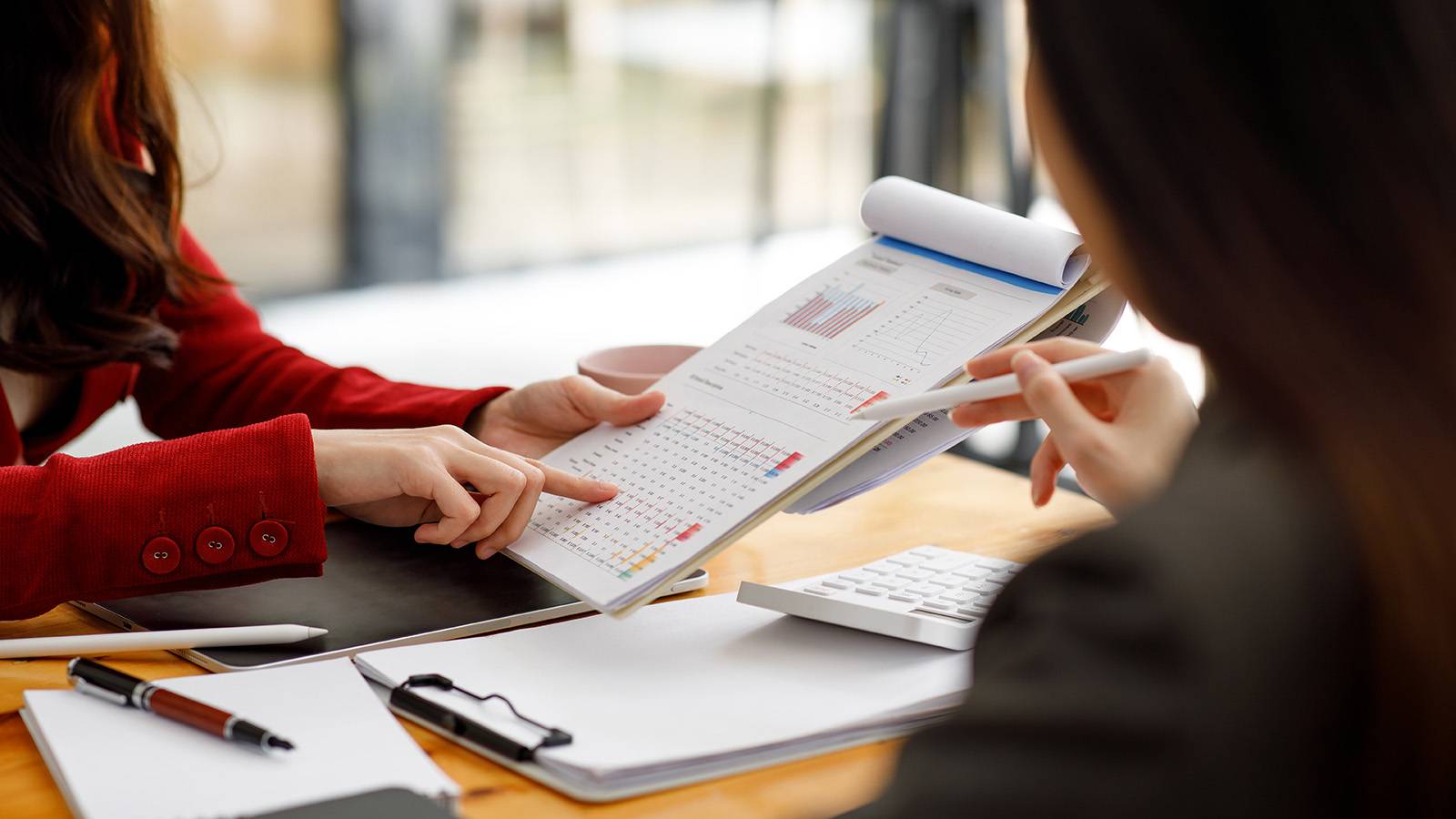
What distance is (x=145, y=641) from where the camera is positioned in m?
0.78

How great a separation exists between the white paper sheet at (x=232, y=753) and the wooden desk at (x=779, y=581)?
0.7 inches

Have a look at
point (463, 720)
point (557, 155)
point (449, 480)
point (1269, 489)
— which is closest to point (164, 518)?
point (449, 480)

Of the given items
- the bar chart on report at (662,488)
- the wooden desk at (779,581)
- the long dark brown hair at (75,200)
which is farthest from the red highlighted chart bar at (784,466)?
the long dark brown hair at (75,200)

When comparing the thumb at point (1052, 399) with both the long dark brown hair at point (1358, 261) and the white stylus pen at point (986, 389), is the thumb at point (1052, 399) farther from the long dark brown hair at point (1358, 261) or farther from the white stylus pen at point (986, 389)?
the long dark brown hair at point (1358, 261)

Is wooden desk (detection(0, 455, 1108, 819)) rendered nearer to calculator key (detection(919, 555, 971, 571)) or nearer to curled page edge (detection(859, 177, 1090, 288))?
calculator key (detection(919, 555, 971, 571))

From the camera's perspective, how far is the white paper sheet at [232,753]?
613 mm

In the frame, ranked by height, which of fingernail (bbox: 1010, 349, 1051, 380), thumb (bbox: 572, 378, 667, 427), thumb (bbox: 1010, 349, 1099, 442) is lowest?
thumb (bbox: 572, 378, 667, 427)

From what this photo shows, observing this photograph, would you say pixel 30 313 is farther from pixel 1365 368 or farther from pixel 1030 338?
pixel 1365 368

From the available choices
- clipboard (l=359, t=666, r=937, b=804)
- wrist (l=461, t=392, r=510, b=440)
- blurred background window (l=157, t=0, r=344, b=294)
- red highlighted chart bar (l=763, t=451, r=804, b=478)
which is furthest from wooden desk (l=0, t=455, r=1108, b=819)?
blurred background window (l=157, t=0, r=344, b=294)

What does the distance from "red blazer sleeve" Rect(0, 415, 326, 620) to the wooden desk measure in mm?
50

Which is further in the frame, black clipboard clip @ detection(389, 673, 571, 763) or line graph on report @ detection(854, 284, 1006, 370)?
line graph on report @ detection(854, 284, 1006, 370)

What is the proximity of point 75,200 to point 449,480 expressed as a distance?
1.77 ft

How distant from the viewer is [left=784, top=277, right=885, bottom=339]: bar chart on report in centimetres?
96

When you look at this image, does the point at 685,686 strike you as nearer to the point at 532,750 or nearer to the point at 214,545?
the point at 532,750
